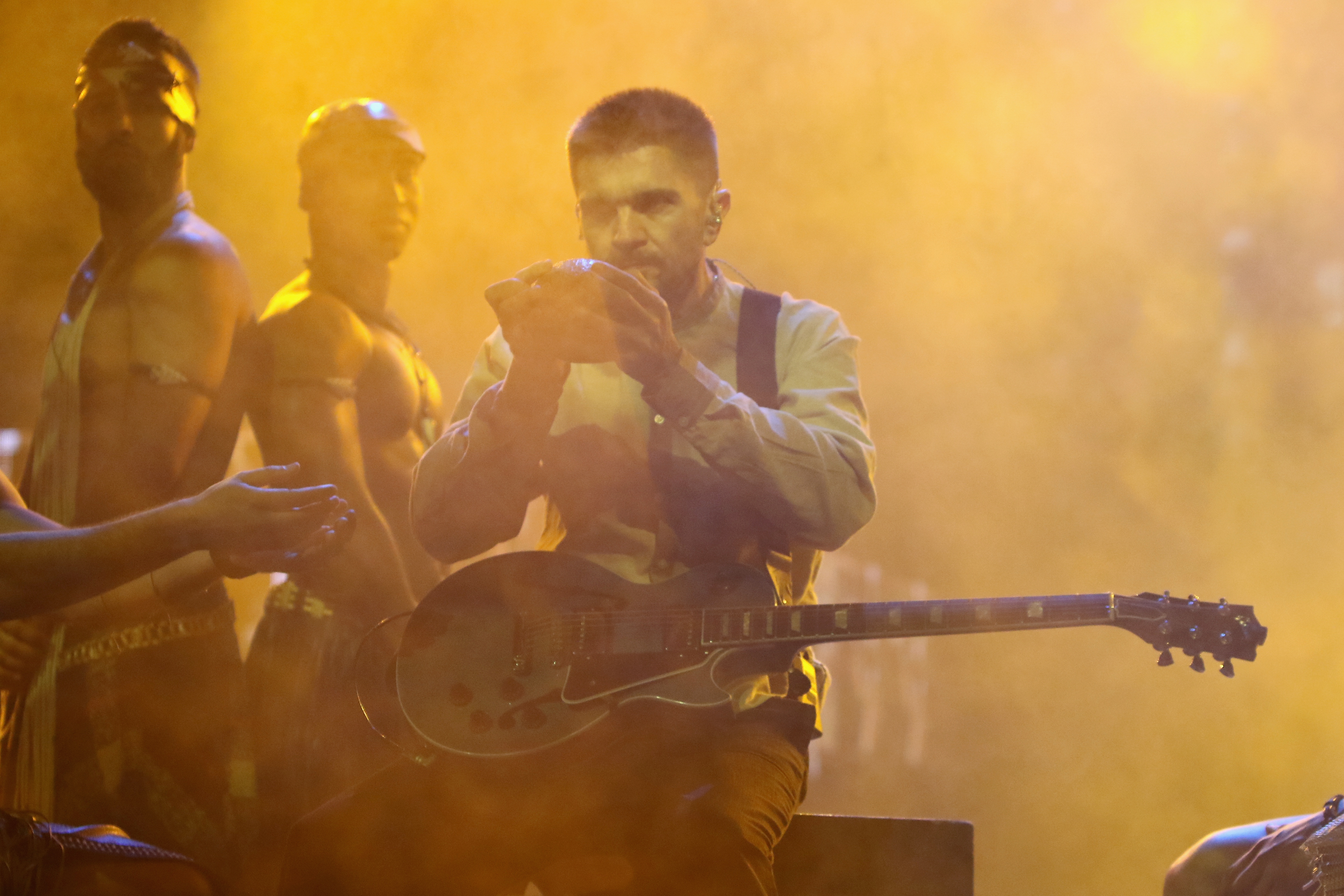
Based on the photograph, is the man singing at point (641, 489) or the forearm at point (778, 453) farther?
the forearm at point (778, 453)

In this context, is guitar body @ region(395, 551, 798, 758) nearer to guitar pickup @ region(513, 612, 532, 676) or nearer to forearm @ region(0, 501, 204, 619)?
guitar pickup @ region(513, 612, 532, 676)

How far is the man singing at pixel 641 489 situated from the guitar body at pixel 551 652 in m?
0.06

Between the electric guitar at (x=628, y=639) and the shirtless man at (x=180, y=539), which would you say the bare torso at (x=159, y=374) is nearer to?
the shirtless man at (x=180, y=539)

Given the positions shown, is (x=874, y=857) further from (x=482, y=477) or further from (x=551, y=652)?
(x=482, y=477)

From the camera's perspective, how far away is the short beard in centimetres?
277

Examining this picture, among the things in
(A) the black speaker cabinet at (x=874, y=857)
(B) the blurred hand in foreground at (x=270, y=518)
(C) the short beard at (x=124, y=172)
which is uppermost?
(C) the short beard at (x=124, y=172)

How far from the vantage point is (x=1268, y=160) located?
4.20 metres

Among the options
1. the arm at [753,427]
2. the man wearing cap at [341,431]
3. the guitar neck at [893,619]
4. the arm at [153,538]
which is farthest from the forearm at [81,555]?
the guitar neck at [893,619]

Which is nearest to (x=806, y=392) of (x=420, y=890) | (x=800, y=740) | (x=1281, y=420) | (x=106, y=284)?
(x=800, y=740)

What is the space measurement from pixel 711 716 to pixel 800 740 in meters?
0.19

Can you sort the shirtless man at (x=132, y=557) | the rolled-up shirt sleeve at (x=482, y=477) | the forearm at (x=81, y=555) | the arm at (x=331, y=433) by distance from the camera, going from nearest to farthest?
the shirtless man at (x=132, y=557), the forearm at (x=81, y=555), the rolled-up shirt sleeve at (x=482, y=477), the arm at (x=331, y=433)

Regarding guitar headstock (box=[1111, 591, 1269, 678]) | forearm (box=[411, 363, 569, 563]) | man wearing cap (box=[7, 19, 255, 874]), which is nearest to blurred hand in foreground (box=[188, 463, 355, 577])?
forearm (box=[411, 363, 569, 563])

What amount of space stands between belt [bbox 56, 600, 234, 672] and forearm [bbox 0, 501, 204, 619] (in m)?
0.70

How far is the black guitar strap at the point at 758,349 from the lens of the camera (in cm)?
229
